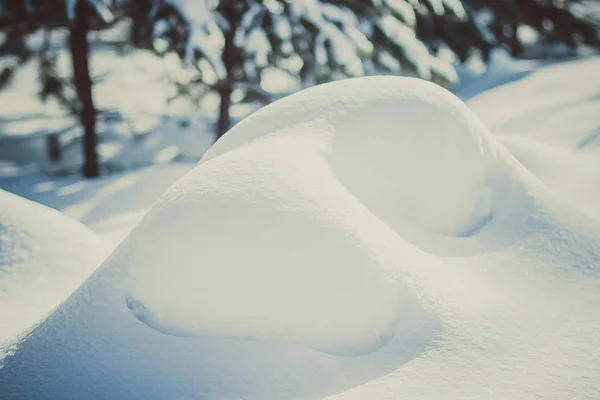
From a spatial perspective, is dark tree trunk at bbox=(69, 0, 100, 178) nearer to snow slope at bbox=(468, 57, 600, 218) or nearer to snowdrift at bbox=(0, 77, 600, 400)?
snowdrift at bbox=(0, 77, 600, 400)

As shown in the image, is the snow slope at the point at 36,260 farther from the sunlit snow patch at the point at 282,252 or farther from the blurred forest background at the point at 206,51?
the blurred forest background at the point at 206,51

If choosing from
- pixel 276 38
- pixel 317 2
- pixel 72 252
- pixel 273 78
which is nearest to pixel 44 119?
pixel 273 78

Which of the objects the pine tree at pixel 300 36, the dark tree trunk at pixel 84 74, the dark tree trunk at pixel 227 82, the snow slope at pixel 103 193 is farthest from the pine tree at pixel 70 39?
the dark tree trunk at pixel 227 82

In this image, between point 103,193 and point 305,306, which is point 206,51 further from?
point 305,306

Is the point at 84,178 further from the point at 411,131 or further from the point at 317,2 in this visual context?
the point at 411,131

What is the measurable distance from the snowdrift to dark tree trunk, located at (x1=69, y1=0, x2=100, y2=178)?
5.32 metres

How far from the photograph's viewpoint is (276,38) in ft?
20.7

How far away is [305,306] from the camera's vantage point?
190 cm

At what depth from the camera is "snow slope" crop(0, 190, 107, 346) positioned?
2.51m

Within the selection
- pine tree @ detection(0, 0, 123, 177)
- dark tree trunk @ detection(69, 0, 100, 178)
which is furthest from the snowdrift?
dark tree trunk @ detection(69, 0, 100, 178)

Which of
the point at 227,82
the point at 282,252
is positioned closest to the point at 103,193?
the point at 227,82

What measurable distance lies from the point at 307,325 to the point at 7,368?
1353mm

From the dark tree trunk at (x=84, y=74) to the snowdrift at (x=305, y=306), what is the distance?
17.4 ft

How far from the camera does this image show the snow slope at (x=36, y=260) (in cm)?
251
